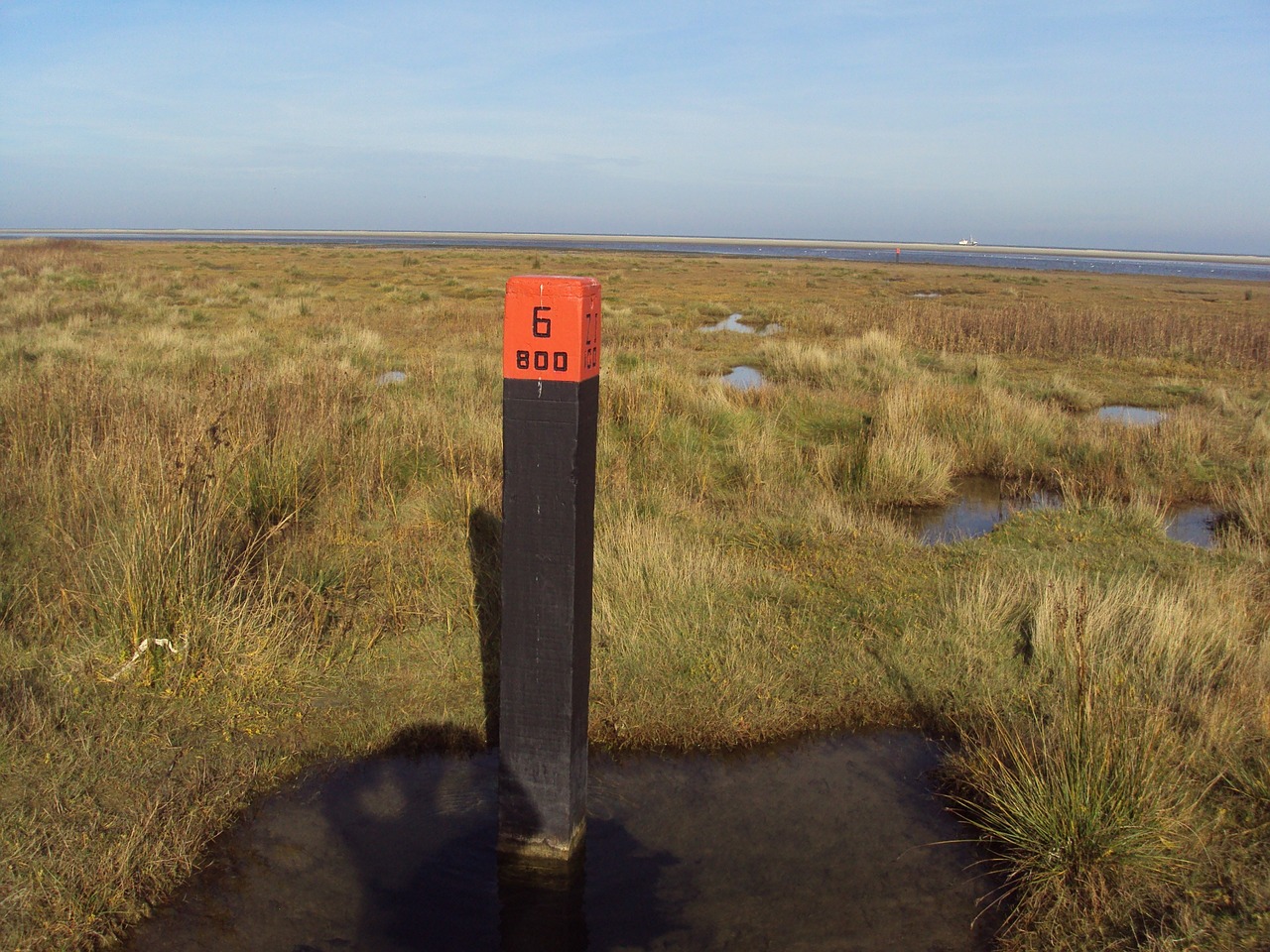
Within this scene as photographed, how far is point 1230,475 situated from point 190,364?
39.2ft

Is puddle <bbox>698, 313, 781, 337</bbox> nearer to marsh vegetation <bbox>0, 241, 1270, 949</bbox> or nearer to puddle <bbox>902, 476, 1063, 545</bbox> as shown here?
marsh vegetation <bbox>0, 241, 1270, 949</bbox>

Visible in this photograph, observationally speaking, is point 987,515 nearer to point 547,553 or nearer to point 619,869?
point 619,869

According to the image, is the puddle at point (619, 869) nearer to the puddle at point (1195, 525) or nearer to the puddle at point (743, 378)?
the puddle at point (1195, 525)

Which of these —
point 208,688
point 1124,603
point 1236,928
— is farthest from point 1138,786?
point 208,688

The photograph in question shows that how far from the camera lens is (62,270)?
29250 millimetres

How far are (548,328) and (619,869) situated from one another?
78.5 inches

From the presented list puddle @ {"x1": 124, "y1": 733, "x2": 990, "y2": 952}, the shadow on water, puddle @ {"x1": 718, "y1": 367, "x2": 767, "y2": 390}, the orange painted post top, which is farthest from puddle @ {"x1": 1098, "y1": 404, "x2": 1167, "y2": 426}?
the orange painted post top

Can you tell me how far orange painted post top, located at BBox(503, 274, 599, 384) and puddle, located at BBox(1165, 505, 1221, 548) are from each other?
634cm

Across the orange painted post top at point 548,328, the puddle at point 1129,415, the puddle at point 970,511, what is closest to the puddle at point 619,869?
the orange painted post top at point 548,328

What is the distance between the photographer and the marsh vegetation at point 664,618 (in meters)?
3.21

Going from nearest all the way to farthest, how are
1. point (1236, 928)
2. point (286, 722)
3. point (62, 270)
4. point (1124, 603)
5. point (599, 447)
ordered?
1. point (1236, 928)
2. point (286, 722)
3. point (1124, 603)
4. point (599, 447)
5. point (62, 270)

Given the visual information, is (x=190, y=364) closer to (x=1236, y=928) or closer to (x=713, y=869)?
(x=713, y=869)

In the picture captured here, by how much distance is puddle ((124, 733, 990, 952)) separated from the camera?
10.0 ft

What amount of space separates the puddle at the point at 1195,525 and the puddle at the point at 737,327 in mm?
13193
